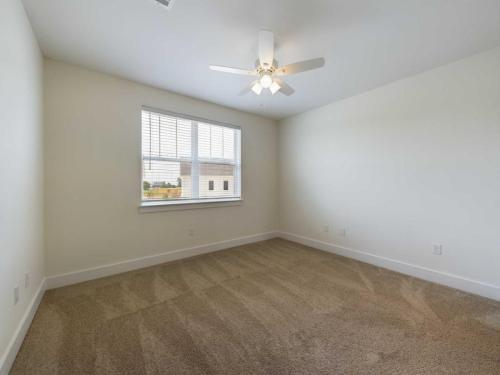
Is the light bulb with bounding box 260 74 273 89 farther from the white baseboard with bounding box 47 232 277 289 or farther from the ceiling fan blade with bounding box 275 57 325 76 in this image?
the white baseboard with bounding box 47 232 277 289

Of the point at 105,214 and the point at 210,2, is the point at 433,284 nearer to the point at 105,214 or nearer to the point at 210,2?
the point at 210,2

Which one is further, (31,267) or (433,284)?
(433,284)

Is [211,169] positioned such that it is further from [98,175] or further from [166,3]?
[166,3]

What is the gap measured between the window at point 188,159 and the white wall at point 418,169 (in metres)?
1.48

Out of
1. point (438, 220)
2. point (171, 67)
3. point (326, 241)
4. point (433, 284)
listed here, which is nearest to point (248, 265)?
point (326, 241)

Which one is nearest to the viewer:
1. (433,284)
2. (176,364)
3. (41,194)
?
(176,364)

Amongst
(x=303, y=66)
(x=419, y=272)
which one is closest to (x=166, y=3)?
(x=303, y=66)

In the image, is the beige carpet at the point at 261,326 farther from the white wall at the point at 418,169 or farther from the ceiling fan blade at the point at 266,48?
the ceiling fan blade at the point at 266,48

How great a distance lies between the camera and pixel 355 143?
3.33 metres

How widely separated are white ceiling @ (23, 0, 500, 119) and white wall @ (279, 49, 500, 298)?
0.33 meters

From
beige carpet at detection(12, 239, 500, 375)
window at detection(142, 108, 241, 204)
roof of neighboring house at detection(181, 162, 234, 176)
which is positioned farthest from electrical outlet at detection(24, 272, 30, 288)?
roof of neighboring house at detection(181, 162, 234, 176)

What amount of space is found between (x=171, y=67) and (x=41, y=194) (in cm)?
195

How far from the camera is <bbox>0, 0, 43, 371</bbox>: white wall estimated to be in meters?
1.36

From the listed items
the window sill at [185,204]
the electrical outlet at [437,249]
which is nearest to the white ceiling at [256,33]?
the window sill at [185,204]
